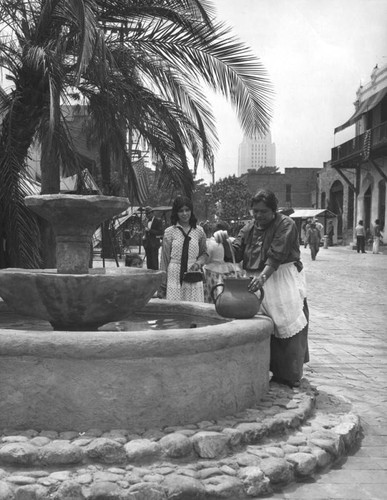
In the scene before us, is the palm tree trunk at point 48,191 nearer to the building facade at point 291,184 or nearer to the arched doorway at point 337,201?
the arched doorway at point 337,201

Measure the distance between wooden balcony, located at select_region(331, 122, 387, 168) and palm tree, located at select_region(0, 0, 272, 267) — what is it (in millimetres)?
20977

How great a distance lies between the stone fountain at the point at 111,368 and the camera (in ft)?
12.1

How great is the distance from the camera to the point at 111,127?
8.73 m

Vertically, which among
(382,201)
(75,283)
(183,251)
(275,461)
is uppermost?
(382,201)

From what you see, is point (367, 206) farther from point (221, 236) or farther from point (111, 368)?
point (111, 368)

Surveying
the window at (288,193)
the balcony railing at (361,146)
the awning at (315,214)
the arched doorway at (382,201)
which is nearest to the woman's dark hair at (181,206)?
the balcony railing at (361,146)

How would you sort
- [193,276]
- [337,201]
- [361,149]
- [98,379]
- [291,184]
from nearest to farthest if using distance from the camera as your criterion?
[98,379]
[193,276]
[361,149]
[337,201]
[291,184]

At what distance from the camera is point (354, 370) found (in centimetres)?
606

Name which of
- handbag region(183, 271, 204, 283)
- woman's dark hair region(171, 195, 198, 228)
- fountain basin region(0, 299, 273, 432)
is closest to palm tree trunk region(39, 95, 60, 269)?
woman's dark hair region(171, 195, 198, 228)

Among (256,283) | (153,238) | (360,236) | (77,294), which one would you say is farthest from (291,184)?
(77,294)

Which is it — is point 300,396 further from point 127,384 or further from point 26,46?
point 26,46

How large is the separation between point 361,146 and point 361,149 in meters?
0.54

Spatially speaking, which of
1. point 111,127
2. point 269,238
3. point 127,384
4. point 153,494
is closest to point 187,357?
point 127,384

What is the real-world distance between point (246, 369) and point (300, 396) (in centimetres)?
62
